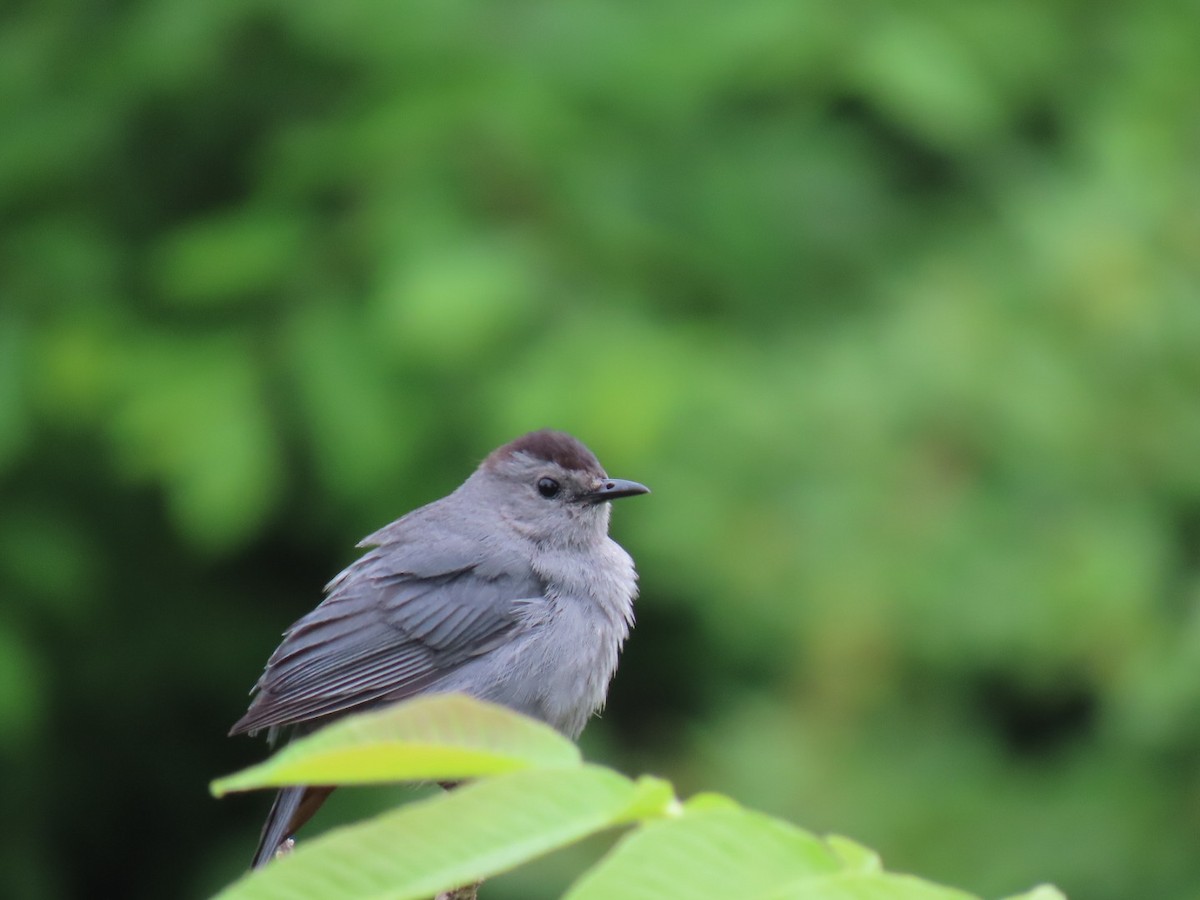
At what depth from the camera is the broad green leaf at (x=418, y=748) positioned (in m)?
1.17

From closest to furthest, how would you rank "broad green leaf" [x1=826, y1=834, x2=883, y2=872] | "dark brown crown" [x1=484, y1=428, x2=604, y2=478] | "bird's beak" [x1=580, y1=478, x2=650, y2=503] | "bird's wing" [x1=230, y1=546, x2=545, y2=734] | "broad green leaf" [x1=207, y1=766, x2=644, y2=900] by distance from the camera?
1. "broad green leaf" [x1=207, y1=766, x2=644, y2=900]
2. "broad green leaf" [x1=826, y1=834, x2=883, y2=872]
3. "bird's wing" [x1=230, y1=546, x2=545, y2=734]
4. "bird's beak" [x1=580, y1=478, x2=650, y2=503]
5. "dark brown crown" [x1=484, y1=428, x2=604, y2=478]

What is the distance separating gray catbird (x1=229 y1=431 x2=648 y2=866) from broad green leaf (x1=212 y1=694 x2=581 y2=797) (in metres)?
1.97

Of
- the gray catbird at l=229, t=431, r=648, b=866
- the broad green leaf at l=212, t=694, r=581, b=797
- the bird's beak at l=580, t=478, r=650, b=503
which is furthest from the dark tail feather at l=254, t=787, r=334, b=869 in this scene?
the broad green leaf at l=212, t=694, r=581, b=797

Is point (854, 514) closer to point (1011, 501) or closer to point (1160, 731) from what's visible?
point (1011, 501)

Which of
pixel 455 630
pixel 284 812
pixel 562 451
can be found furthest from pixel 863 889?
pixel 562 451

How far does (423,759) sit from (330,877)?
0.40ft

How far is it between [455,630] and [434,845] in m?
2.38

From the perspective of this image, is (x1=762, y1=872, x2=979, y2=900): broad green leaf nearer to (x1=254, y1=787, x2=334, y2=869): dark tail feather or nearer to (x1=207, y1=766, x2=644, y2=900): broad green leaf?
(x1=207, y1=766, x2=644, y2=900): broad green leaf

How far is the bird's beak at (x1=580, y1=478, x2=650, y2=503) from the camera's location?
3875 millimetres

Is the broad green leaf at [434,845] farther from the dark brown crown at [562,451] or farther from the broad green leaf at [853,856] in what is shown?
Result: the dark brown crown at [562,451]

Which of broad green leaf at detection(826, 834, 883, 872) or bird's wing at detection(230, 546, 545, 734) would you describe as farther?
bird's wing at detection(230, 546, 545, 734)

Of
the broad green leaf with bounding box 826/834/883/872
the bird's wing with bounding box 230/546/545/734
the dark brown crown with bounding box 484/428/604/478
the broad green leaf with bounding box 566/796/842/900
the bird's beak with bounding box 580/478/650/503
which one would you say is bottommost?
the broad green leaf with bounding box 566/796/842/900

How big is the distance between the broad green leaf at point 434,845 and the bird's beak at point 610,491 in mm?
2606

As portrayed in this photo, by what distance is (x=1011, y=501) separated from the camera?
17.3 ft
